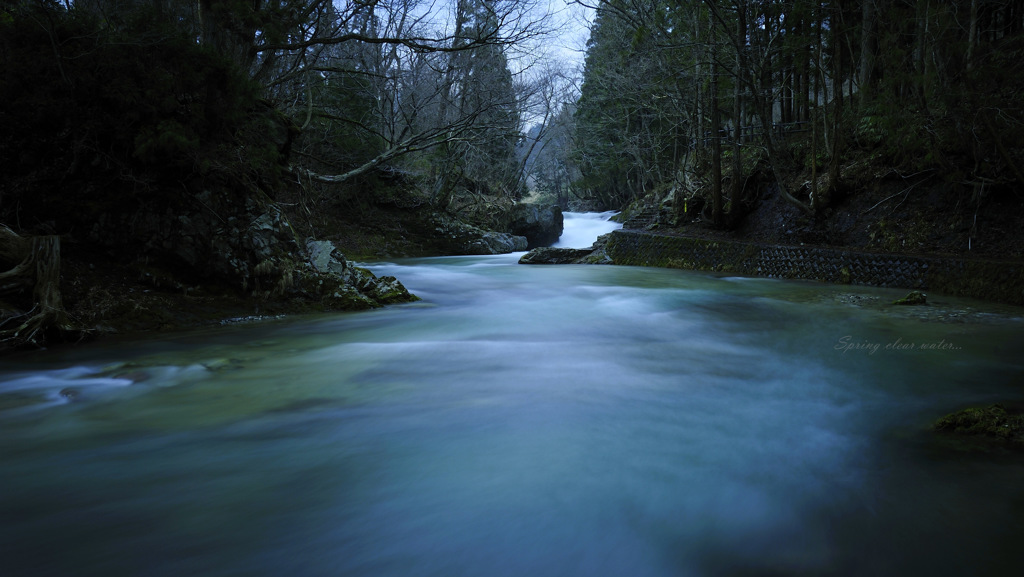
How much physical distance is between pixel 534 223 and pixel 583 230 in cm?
492

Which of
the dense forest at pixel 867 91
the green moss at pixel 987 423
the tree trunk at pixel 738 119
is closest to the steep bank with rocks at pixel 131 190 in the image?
the green moss at pixel 987 423

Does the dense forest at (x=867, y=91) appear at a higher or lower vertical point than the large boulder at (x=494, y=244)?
higher

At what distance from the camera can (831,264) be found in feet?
32.5

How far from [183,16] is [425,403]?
7.36 metres

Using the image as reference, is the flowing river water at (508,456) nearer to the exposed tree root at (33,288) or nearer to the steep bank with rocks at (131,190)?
the exposed tree root at (33,288)

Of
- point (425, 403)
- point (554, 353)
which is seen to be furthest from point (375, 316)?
point (425, 403)

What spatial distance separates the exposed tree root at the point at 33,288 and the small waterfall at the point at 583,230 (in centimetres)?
1921

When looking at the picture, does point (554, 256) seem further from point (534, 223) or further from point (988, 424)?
point (988, 424)

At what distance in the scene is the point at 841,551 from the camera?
218 cm

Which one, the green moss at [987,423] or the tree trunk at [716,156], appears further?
the tree trunk at [716,156]

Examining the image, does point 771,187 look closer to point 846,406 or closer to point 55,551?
point 846,406

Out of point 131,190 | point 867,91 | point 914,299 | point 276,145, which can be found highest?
point 867,91

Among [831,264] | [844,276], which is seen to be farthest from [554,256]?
[844,276]

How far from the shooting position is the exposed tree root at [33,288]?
187 inches
